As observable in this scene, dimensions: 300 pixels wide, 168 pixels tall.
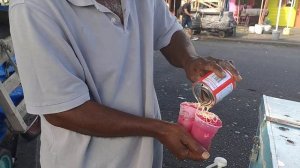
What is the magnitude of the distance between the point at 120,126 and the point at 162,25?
2.02ft

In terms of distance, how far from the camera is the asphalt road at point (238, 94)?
3.64 meters

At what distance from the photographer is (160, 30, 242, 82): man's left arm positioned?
145 cm

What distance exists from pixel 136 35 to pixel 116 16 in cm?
11

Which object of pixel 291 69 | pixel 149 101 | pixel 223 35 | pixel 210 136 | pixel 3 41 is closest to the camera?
pixel 210 136

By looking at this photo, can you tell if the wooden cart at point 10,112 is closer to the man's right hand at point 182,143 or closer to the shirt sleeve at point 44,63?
the shirt sleeve at point 44,63

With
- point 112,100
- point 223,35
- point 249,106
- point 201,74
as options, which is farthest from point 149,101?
point 223,35

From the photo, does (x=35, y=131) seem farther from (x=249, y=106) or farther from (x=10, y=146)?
(x=249, y=106)

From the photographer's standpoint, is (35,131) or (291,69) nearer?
(35,131)

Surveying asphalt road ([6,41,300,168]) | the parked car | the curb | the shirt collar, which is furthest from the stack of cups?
the parked car

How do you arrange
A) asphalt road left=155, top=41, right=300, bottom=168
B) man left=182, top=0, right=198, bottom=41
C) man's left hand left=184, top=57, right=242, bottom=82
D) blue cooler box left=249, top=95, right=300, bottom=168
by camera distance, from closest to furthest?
blue cooler box left=249, top=95, right=300, bottom=168 < man's left hand left=184, top=57, right=242, bottom=82 < asphalt road left=155, top=41, right=300, bottom=168 < man left=182, top=0, right=198, bottom=41

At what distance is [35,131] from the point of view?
3.16 meters

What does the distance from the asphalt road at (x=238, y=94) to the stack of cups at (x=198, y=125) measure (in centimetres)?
A: 119

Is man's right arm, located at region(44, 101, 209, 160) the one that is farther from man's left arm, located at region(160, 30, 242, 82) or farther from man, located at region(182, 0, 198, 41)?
man, located at region(182, 0, 198, 41)

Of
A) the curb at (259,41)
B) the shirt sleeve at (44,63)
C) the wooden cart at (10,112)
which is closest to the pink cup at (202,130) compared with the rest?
the shirt sleeve at (44,63)
